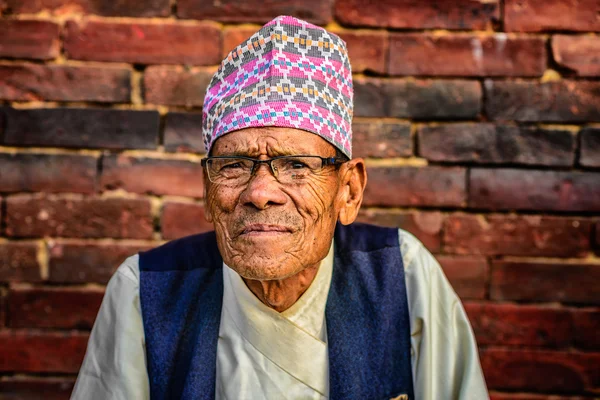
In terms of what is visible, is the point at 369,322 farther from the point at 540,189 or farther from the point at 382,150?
the point at 540,189

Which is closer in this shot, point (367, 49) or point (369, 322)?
point (369, 322)

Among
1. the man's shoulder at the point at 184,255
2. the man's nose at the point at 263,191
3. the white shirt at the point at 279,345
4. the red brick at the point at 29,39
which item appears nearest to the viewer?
the man's nose at the point at 263,191

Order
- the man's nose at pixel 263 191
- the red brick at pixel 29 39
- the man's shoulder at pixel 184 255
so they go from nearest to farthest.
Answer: the man's nose at pixel 263 191 → the man's shoulder at pixel 184 255 → the red brick at pixel 29 39

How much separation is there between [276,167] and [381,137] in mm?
589

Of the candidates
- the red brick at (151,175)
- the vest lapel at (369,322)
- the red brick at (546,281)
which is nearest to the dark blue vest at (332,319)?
the vest lapel at (369,322)

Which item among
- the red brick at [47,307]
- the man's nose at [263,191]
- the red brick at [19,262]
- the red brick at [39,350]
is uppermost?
the man's nose at [263,191]

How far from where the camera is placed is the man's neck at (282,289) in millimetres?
1335

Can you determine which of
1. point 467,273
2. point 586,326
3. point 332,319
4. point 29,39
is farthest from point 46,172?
point 586,326

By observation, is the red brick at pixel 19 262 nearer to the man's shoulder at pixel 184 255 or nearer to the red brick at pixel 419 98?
the man's shoulder at pixel 184 255

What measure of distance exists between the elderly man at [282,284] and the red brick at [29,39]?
0.70m

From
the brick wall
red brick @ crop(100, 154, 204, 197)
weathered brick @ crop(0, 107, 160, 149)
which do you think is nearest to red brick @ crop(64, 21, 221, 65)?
the brick wall

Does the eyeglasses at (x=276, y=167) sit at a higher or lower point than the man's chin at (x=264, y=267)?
higher

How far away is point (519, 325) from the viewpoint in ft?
5.58

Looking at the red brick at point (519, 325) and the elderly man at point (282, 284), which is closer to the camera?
the elderly man at point (282, 284)
